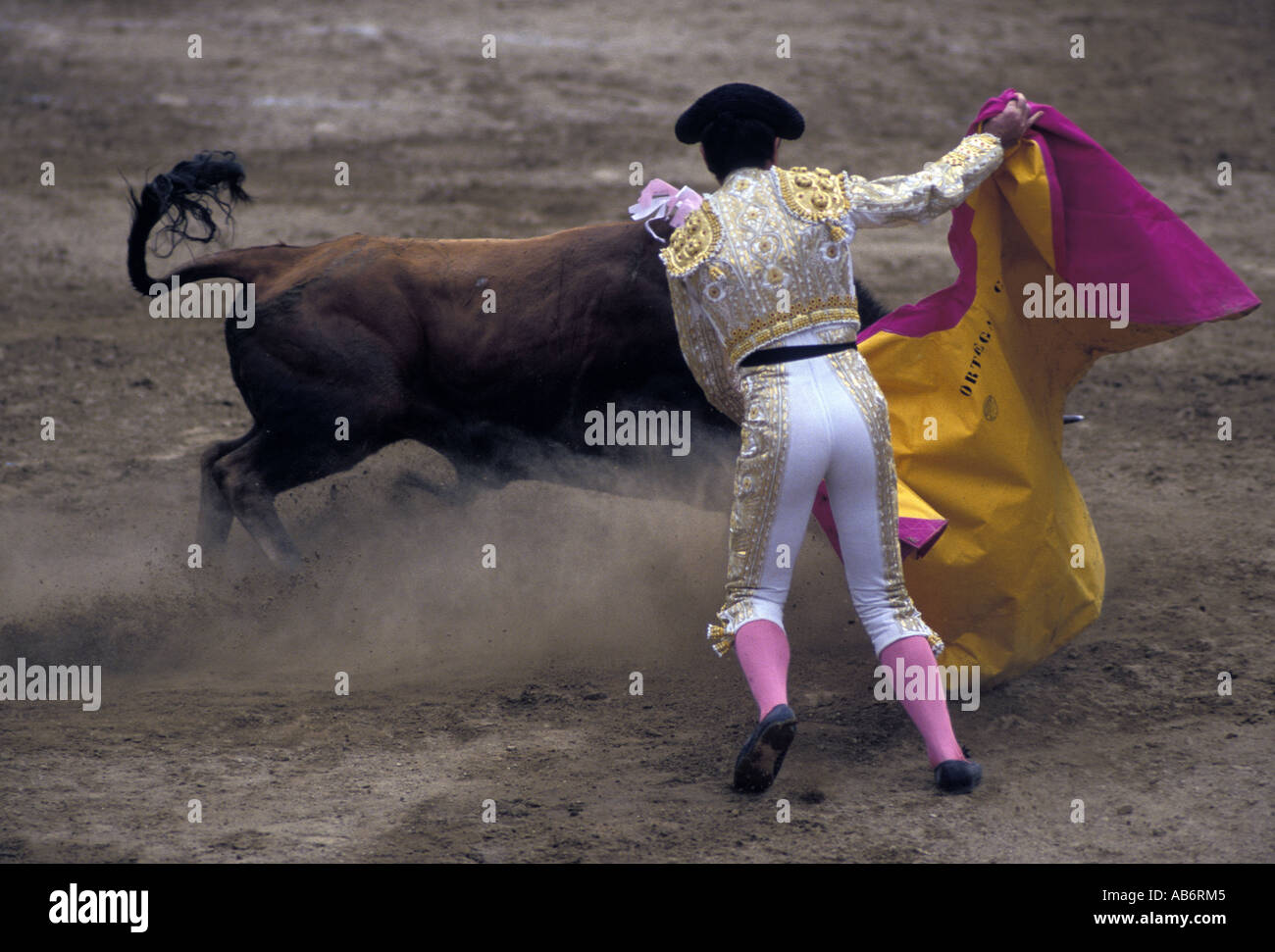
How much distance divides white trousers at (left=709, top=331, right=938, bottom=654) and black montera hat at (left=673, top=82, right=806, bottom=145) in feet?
1.66

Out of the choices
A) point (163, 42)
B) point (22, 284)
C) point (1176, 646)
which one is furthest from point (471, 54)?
point (1176, 646)

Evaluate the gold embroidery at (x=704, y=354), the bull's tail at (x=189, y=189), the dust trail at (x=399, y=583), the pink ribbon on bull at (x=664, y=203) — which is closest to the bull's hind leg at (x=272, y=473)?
the dust trail at (x=399, y=583)

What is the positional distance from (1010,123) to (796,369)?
40.3 inches

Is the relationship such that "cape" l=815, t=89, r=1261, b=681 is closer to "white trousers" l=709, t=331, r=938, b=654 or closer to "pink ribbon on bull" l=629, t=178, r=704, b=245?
"white trousers" l=709, t=331, r=938, b=654

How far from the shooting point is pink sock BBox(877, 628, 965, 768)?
126 inches

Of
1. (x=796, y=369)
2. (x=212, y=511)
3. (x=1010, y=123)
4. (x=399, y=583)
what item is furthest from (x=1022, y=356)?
(x=212, y=511)

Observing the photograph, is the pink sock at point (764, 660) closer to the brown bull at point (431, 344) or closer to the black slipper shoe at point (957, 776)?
the black slipper shoe at point (957, 776)

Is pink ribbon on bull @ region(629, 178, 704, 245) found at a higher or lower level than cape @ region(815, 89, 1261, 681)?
higher

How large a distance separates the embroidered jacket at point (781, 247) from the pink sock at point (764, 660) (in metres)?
0.63

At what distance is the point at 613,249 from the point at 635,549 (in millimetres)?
1145

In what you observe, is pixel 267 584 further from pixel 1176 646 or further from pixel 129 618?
pixel 1176 646

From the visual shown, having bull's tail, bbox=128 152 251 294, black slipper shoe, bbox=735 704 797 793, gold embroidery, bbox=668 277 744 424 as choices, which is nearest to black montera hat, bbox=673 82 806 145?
gold embroidery, bbox=668 277 744 424
